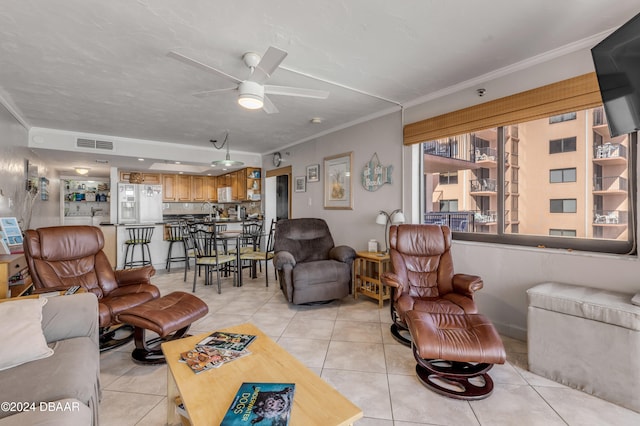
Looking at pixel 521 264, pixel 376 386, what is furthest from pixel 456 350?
pixel 521 264

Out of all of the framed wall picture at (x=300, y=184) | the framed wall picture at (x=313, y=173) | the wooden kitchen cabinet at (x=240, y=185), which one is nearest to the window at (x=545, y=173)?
the framed wall picture at (x=313, y=173)

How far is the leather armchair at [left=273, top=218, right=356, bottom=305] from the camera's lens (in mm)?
3342

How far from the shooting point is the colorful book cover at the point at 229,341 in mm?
1628

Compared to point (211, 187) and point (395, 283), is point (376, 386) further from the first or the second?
point (211, 187)

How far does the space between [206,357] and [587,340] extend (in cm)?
231

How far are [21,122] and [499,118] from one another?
572 centimetres

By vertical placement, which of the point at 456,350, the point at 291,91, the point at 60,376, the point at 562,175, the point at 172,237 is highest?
the point at 291,91

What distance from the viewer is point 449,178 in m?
3.39

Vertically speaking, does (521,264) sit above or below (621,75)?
below

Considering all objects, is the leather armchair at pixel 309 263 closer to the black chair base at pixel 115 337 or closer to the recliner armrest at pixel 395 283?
the recliner armrest at pixel 395 283

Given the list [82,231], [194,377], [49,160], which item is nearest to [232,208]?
[49,160]

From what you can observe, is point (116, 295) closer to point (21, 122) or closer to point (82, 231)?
point (82, 231)

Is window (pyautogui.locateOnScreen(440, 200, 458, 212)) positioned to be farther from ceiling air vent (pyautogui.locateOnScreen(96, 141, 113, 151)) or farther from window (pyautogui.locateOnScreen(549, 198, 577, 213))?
ceiling air vent (pyautogui.locateOnScreen(96, 141, 113, 151))

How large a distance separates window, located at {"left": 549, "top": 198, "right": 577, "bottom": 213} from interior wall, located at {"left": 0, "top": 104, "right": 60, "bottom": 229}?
5.38 meters
